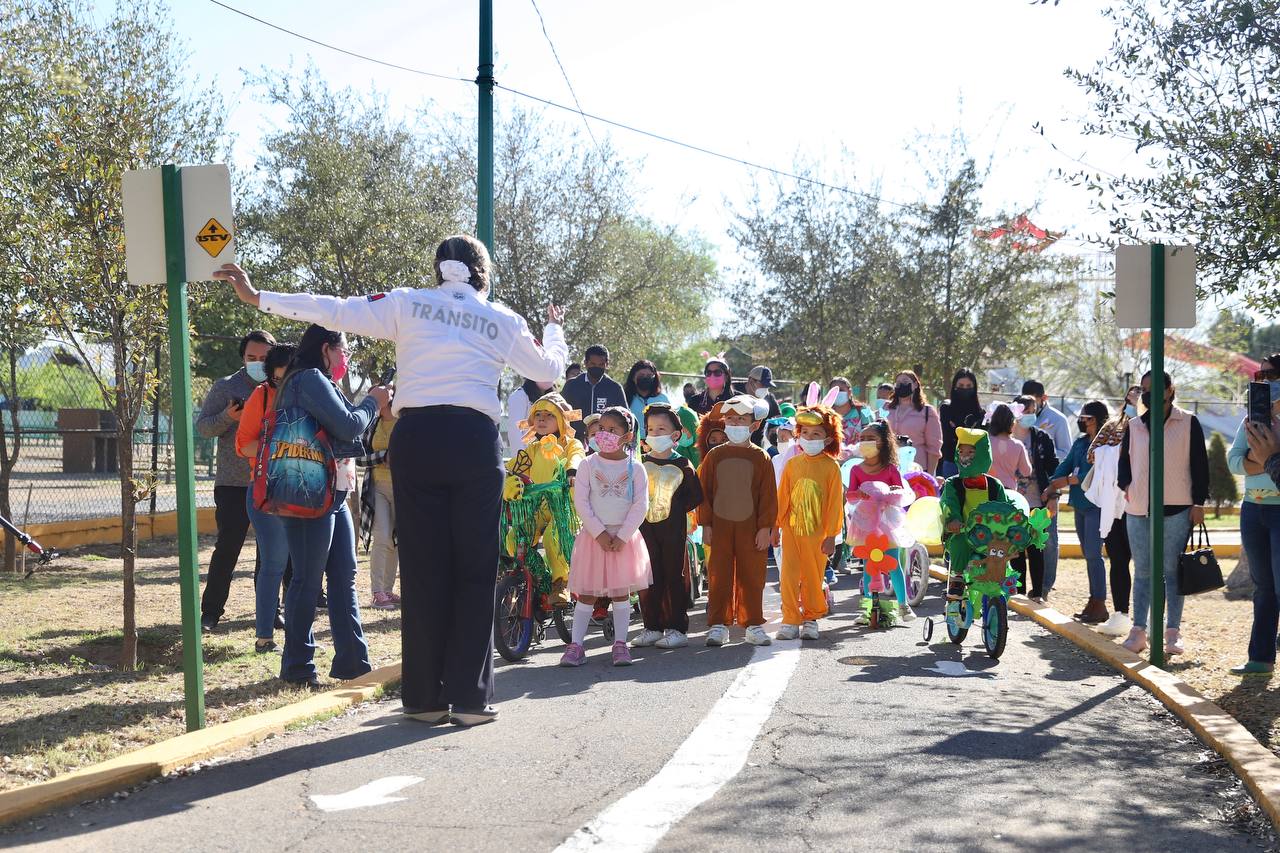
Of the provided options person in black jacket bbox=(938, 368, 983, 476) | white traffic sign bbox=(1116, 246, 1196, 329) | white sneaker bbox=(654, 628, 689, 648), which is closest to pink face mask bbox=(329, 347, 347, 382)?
white sneaker bbox=(654, 628, 689, 648)

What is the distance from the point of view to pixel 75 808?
197 inches

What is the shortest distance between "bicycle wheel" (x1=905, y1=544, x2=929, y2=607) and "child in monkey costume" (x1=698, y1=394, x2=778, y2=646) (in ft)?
8.41

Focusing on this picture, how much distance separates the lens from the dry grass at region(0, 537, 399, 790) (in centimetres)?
604

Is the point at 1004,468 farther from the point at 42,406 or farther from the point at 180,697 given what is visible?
the point at 42,406

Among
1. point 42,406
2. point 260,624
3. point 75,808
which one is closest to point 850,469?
point 260,624

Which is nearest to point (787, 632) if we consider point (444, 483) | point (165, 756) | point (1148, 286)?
point (1148, 286)

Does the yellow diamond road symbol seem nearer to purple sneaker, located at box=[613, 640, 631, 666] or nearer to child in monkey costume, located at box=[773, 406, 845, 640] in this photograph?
purple sneaker, located at box=[613, 640, 631, 666]

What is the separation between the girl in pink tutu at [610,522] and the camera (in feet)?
27.6

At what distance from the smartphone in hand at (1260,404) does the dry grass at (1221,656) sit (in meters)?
1.59

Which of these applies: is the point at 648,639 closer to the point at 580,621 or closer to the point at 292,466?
the point at 580,621

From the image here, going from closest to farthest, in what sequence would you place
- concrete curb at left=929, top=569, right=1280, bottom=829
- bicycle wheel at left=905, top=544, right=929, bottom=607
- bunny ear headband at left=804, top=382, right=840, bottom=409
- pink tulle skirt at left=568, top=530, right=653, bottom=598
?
1. concrete curb at left=929, top=569, right=1280, bottom=829
2. pink tulle skirt at left=568, top=530, right=653, bottom=598
3. bunny ear headband at left=804, top=382, right=840, bottom=409
4. bicycle wheel at left=905, top=544, right=929, bottom=607

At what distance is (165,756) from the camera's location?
5543 millimetres

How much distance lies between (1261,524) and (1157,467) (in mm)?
695

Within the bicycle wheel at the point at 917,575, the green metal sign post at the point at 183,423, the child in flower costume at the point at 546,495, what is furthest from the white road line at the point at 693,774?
the bicycle wheel at the point at 917,575
